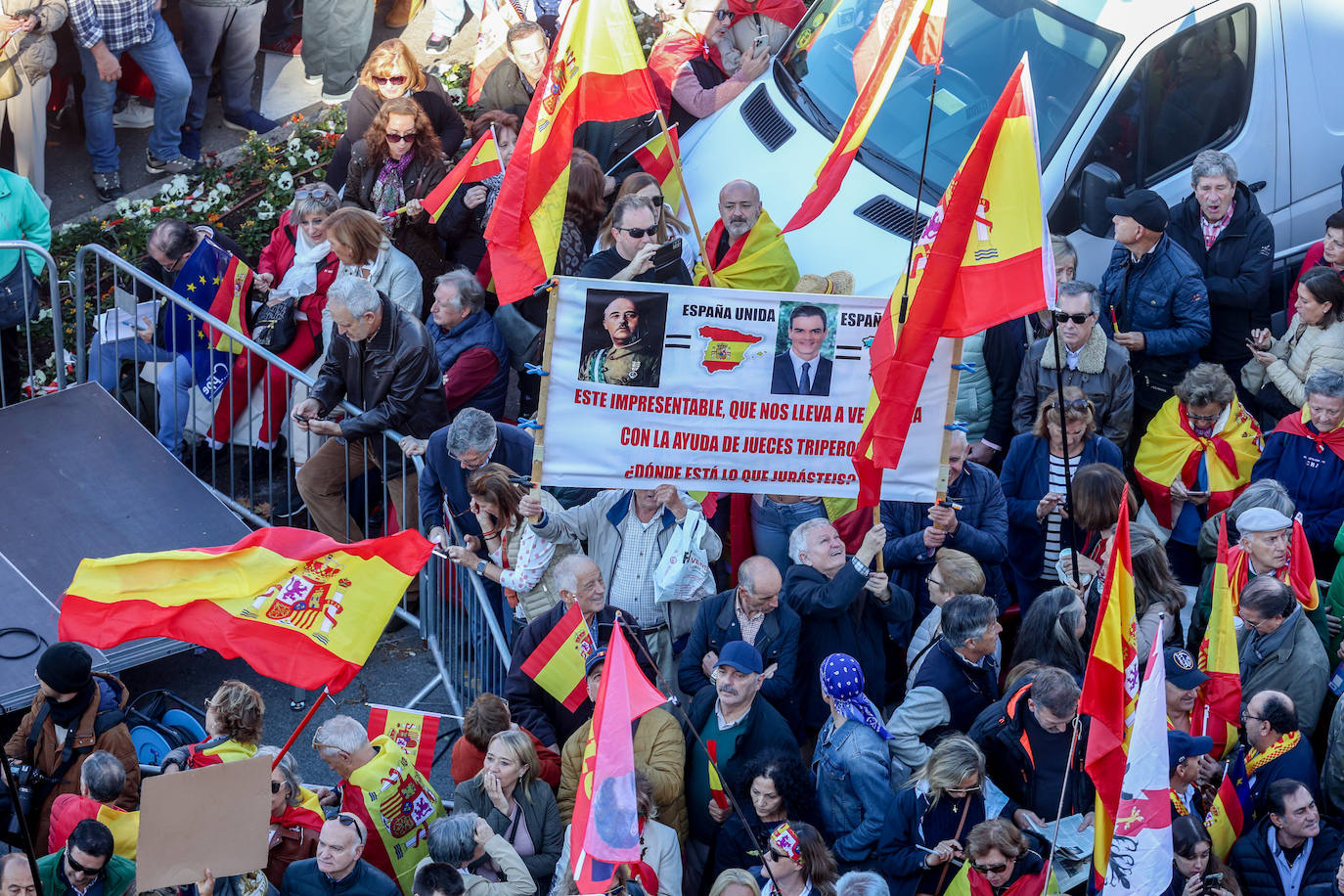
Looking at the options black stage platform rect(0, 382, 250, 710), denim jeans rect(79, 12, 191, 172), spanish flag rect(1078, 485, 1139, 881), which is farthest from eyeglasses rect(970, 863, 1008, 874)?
denim jeans rect(79, 12, 191, 172)

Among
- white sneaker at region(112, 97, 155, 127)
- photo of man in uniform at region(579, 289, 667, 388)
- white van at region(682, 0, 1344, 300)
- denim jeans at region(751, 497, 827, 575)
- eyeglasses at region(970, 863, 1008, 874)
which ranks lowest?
eyeglasses at region(970, 863, 1008, 874)

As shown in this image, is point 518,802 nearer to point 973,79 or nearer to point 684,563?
point 684,563

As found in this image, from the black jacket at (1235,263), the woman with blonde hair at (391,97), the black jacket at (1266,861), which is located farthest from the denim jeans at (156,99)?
the black jacket at (1266,861)

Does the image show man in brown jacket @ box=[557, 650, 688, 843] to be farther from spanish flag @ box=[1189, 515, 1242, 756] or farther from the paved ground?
the paved ground

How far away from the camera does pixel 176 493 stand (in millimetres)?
10156

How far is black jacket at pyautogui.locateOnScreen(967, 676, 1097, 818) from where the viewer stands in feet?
24.1

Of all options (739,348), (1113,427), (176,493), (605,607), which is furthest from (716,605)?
(176,493)

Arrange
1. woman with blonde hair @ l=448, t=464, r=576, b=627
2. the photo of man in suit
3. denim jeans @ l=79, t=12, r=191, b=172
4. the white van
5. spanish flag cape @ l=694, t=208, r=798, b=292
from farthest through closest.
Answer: denim jeans @ l=79, t=12, r=191, b=172 → the white van → spanish flag cape @ l=694, t=208, r=798, b=292 → woman with blonde hair @ l=448, t=464, r=576, b=627 → the photo of man in suit

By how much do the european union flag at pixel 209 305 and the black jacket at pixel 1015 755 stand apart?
5009mm

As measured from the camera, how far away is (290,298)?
35.0 ft

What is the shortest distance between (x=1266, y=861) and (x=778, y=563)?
2732 millimetres

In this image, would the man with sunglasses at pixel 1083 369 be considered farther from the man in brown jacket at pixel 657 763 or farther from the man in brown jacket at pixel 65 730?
the man in brown jacket at pixel 65 730

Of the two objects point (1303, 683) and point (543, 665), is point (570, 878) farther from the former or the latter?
point (1303, 683)

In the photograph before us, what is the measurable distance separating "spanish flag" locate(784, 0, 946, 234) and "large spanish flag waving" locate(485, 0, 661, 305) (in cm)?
94
